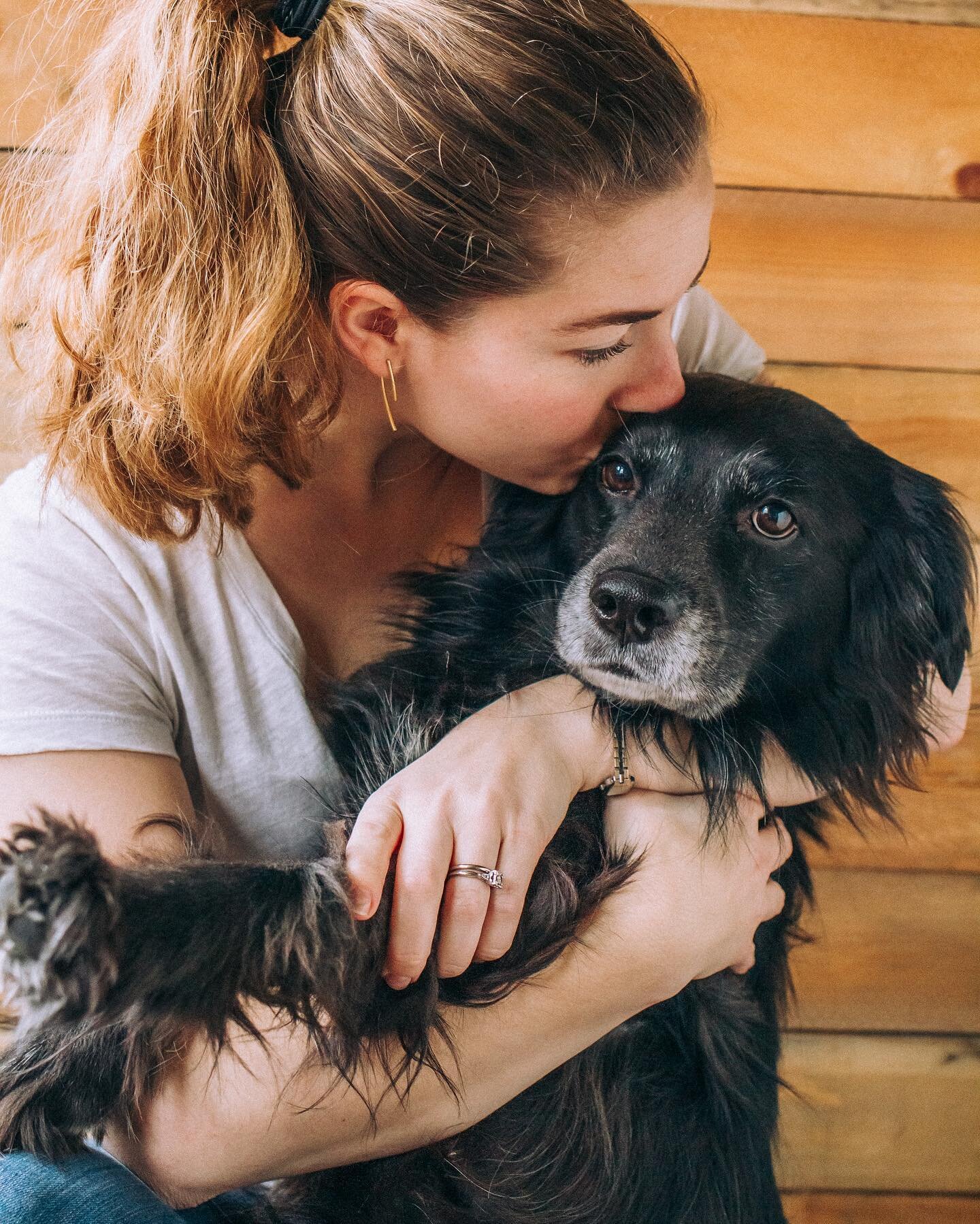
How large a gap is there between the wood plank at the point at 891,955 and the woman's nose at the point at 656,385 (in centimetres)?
108

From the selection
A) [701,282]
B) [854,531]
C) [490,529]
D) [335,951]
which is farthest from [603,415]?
[335,951]

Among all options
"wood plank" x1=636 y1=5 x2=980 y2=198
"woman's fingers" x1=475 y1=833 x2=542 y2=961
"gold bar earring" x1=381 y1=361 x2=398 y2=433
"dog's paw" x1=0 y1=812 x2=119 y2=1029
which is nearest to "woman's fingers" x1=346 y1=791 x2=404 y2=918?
"woman's fingers" x1=475 y1=833 x2=542 y2=961

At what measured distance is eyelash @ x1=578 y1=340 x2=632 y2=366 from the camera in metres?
1.21

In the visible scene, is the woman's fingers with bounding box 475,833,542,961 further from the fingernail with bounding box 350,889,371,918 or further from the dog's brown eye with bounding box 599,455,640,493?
the dog's brown eye with bounding box 599,455,640,493

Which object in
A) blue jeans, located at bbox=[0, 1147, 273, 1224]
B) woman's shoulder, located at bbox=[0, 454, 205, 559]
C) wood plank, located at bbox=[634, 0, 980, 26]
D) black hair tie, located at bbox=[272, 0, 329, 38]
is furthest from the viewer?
wood plank, located at bbox=[634, 0, 980, 26]

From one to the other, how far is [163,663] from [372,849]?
43cm

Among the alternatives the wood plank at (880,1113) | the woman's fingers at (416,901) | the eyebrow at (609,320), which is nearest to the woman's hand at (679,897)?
the woman's fingers at (416,901)

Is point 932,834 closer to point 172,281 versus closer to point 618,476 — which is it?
point 618,476

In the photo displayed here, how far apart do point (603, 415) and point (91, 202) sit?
0.66m

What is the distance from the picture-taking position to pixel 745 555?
4.30 ft

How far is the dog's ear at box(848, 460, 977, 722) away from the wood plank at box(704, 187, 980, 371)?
0.52 metres

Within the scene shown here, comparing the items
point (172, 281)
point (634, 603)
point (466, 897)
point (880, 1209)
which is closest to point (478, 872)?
point (466, 897)

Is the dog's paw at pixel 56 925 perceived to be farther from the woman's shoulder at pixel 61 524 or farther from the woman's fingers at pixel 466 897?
the woman's shoulder at pixel 61 524

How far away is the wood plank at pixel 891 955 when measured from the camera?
198 centimetres
